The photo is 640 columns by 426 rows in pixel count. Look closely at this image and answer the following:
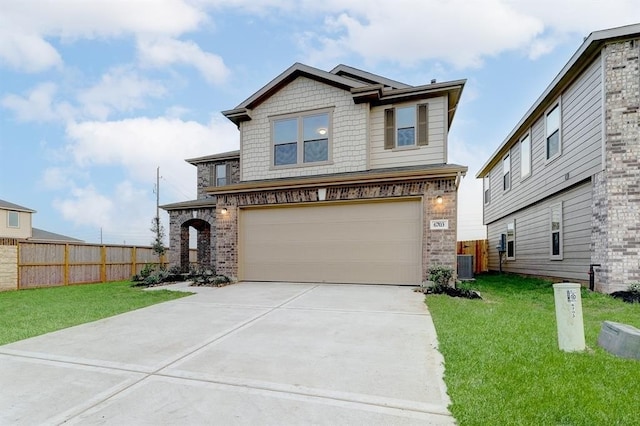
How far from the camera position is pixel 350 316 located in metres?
5.84

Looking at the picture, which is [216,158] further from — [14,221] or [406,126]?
[14,221]

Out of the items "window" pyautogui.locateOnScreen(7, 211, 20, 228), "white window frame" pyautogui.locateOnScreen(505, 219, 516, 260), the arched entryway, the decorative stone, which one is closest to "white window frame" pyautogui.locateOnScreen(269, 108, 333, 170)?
the arched entryway

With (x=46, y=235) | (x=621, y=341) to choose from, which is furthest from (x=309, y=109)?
(x=46, y=235)

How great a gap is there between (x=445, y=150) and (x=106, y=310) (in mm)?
9117

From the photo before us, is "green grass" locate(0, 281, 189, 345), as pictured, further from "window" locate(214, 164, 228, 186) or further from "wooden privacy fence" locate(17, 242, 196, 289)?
"window" locate(214, 164, 228, 186)

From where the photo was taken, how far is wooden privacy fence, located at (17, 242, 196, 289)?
36.7ft

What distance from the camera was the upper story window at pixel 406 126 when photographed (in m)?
10.0

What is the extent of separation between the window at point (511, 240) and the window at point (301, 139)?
948cm

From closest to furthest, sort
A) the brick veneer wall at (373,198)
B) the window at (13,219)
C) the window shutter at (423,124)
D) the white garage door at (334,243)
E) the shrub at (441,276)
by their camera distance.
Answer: the shrub at (441,276)
the brick veneer wall at (373,198)
the white garage door at (334,243)
the window shutter at (423,124)
the window at (13,219)

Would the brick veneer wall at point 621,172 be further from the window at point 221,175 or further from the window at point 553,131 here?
the window at point 221,175

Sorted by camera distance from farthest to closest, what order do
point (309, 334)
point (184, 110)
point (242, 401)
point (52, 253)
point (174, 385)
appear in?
1. point (184, 110)
2. point (52, 253)
3. point (309, 334)
4. point (174, 385)
5. point (242, 401)

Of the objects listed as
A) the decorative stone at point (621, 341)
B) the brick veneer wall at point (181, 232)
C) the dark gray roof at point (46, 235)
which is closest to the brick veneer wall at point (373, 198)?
the brick veneer wall at point (181, 232)

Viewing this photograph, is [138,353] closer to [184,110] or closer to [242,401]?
[242,401]

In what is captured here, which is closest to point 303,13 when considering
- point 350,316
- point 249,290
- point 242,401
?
point 249,290
